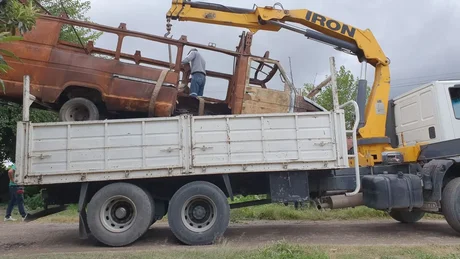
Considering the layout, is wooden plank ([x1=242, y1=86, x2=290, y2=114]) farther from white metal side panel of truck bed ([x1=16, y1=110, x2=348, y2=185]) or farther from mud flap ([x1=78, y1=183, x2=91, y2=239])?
mud flap ([x1=78, y1=183, x2=91, y2=239])

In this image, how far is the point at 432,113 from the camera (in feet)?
24.3

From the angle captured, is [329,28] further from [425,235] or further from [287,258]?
[287,258]

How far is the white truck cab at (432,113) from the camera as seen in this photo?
724cm

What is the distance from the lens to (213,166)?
658 cm

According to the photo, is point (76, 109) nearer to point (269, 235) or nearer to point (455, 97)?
point (269, 235)

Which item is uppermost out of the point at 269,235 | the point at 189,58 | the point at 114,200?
the point at 189,58

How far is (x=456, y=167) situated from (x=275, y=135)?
10.9 ft

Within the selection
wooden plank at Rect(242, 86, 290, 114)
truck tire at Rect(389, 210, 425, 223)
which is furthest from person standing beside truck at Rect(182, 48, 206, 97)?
truck tire at Rect(389, 210, 425, 223)

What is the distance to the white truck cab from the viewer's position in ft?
23.8

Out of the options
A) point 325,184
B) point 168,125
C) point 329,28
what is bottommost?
point 325,184

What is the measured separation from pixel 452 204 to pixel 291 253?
11.2 ft

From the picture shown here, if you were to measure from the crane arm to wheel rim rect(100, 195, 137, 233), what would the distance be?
3598mm

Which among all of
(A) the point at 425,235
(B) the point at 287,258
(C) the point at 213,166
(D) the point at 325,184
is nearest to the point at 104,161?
(C) the point at 213,166

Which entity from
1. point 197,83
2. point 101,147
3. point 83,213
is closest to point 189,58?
point 197,83
